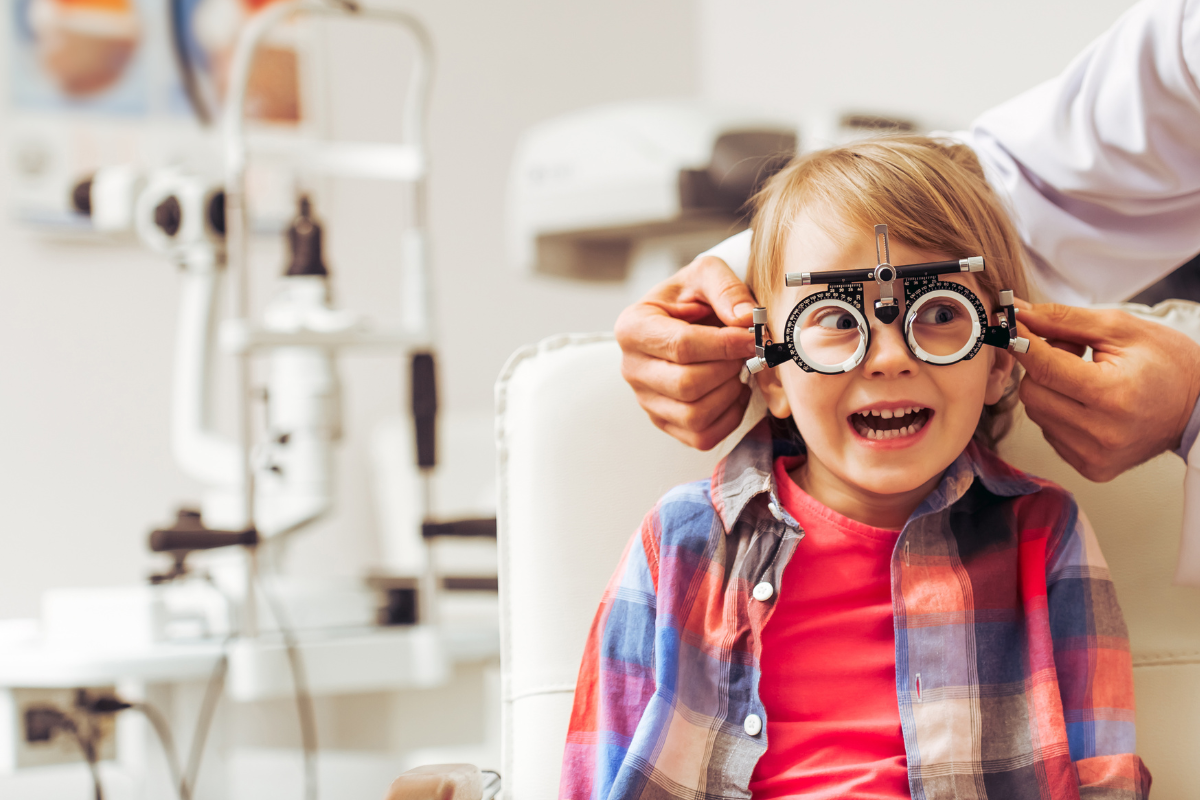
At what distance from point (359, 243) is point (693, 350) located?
70.0 inches

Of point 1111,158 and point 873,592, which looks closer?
point 873,592

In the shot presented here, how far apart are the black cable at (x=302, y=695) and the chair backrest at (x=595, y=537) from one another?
2.20 ft

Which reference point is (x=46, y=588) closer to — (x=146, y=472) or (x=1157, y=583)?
(x=146, y=472)

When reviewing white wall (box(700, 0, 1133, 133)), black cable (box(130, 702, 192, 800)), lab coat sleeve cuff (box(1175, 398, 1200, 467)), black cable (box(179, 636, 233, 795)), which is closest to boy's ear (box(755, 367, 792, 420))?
lab coat sleeve cuff (box(1175, 398, 1200, 467))

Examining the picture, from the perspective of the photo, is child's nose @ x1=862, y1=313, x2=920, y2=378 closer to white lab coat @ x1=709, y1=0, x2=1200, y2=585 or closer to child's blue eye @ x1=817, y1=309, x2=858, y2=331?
child's blue eye @ x1=817, y1=309, x2=858, y2=331

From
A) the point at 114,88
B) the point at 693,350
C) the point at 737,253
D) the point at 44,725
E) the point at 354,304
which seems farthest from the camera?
the point at 354,304

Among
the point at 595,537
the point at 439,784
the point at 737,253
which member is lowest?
the point at 439,784

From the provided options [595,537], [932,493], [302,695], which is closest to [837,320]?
[932,493]

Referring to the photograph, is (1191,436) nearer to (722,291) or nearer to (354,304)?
(722,291)

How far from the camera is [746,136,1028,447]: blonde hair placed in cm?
70

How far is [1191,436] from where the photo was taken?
0.70m

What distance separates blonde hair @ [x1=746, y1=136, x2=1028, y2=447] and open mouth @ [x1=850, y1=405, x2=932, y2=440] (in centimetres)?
10

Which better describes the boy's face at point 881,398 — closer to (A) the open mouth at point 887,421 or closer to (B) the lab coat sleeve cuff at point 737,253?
(A) the open mouth at point 887,421

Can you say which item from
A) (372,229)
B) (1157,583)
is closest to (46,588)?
(372,229)
